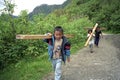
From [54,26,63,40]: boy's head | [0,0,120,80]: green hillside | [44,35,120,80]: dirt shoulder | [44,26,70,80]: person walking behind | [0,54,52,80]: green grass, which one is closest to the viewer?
[54,26,63,40]: boy's head

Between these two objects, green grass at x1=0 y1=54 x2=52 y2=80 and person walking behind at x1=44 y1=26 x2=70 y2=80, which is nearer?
person walking behind at x1=44 y1=26 x2=70 y2=80

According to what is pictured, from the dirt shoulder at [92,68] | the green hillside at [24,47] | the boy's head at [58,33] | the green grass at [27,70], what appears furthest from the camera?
the green hillside at [24,47]

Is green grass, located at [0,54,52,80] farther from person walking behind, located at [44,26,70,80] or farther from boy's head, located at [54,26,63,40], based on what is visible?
boy's head, located at [54,26,63,40]

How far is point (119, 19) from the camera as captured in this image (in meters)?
35.2

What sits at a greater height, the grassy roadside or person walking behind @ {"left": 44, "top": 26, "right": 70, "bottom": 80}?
person walking behind @ {"left": 44, "top": 26, "right": 70, "bottom": 80}

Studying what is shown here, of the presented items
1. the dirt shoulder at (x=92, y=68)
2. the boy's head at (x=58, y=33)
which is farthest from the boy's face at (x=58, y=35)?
the dirt shoulder at (x=92, y=68)

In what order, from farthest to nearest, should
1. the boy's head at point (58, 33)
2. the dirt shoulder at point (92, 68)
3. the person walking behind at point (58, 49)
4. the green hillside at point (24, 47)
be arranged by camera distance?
the green hillside at point (24, 47) < the dirt shoulder at point (92, 68) < the person walking behind at point (58, 49) < the boy's head at point (58, 33)

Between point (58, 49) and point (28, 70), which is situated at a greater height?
point (58, 49)

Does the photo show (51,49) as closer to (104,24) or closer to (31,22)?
(31,22)

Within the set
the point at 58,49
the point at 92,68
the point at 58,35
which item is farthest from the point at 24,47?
the point at 58,35

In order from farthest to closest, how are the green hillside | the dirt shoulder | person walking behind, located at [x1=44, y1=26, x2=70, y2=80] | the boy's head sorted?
1. the green hillside
2. the dirt shoulder
3. person walking behind, located at [x1=44, y1=26, x2=70, y2=80]
4. the boy's head

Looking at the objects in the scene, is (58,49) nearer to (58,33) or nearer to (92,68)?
(58,33)

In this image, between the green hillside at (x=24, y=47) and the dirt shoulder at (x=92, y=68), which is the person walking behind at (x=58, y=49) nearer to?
the dirt shoulder at (x=92, y=68)

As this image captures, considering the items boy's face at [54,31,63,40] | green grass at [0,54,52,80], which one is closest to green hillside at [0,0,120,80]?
green grass at [0,54,52,80]
